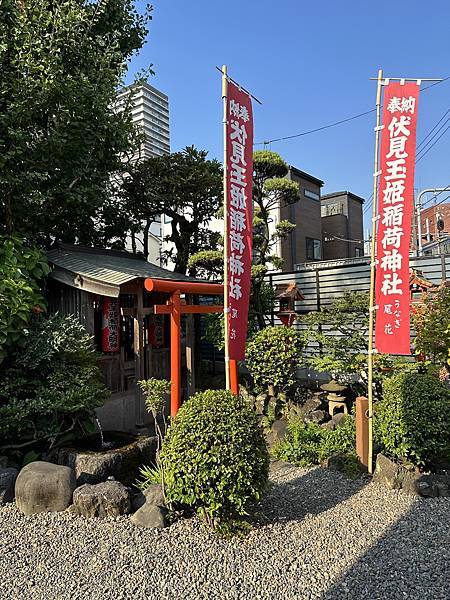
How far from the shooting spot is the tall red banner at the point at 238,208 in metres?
5.21

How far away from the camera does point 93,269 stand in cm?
823

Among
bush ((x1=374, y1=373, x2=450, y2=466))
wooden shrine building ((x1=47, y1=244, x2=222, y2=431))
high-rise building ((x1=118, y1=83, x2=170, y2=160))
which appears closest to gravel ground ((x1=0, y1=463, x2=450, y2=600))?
bush ((x1=374, y1=373, x2=450, y2=466))

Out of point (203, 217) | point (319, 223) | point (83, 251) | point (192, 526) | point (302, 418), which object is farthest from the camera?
point (319, 223)

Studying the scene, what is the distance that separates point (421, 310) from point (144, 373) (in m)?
5.25

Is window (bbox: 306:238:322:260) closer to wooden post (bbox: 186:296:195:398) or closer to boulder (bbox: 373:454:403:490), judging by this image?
wooden post (bbox: 186:296:195:398)

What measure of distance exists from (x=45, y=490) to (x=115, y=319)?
4.23m

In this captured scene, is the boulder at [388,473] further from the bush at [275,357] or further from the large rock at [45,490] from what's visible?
the large rock at [45,490]

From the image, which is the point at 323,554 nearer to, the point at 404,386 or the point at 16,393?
the point at 404,386

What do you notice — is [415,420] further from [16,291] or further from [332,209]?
[332,209]

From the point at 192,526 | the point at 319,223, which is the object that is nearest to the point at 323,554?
the point at 192,526

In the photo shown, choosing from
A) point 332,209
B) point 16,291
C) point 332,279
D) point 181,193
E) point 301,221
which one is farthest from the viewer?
point 332,209

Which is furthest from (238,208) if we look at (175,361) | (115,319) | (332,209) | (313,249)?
(332,209)

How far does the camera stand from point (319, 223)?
23.4 m

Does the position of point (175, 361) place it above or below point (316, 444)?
above
